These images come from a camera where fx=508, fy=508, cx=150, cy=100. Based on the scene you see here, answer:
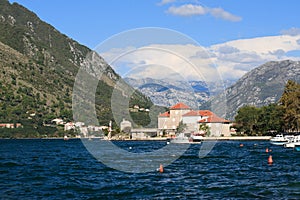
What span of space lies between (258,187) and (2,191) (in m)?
19.4

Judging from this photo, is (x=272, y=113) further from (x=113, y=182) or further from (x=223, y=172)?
(x=113, y=182)

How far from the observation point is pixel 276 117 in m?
172

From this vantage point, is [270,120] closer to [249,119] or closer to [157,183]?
[249,119]

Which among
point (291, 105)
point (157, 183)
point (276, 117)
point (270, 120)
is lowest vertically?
point (157, 183)

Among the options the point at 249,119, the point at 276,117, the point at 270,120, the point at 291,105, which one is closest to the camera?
the point at 291,105

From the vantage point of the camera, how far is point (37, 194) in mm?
36844

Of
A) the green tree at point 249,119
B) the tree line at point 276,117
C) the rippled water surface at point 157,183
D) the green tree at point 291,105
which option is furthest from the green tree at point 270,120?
the rippled water surface at point 157,183

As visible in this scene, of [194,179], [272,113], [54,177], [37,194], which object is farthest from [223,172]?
[272,113]

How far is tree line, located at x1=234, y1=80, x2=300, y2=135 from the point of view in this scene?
14438cm

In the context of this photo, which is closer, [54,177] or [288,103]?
[54,177]

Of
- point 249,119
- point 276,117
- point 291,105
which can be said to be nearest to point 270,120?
point 276,117

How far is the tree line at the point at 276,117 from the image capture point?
144375 mm

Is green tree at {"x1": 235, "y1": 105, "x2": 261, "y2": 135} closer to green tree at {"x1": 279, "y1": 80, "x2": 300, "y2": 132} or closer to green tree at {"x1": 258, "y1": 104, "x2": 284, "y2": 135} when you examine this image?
green tree at {"x1": 258, "y1": 104, "x2": 284, "y2": 135}

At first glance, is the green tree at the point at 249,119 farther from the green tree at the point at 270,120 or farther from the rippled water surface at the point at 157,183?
the rippled water surface at the point at 157,183
